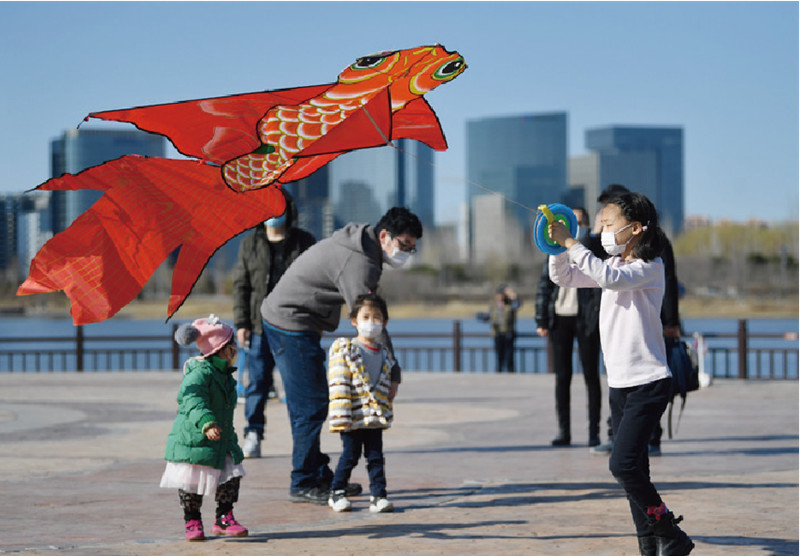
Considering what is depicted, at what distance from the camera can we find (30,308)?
139500 mm

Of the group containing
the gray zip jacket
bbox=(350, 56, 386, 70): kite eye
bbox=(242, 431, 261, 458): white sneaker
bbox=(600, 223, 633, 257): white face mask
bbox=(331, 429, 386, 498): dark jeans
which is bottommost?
bbox=(242, 431, 261, 458): white sneaker

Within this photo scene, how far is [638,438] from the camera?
581cm

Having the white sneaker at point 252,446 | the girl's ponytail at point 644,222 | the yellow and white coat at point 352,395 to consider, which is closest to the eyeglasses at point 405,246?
the yellow and white coat at point 352,395

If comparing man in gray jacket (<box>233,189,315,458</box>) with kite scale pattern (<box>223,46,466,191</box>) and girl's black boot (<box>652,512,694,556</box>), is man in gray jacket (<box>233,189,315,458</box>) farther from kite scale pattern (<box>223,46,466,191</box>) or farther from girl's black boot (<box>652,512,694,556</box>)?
girl's black boot (<box>652,512,694,556</box>)

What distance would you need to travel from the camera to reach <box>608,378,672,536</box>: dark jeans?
5.79 metres

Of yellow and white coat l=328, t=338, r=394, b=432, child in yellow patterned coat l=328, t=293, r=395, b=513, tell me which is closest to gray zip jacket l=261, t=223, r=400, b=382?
child in yellow patterned coat l=328, t=293, r=395, b=513

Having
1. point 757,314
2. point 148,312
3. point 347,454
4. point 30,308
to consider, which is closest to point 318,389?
point 347,454

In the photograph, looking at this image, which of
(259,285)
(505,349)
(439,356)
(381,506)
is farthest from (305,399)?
(439,356)

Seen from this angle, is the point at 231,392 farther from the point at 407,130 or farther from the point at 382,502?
the point at 407,130

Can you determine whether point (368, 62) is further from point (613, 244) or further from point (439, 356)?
point (439, 356)

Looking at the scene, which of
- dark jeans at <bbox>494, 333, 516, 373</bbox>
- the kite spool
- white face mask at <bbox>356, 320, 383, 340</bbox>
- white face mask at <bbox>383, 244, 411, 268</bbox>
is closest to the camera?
the kite spool

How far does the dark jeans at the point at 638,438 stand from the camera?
579 cm

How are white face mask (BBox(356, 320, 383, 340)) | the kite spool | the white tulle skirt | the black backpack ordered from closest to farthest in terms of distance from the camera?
the kite spool, the white tulle skirt, white face mask (BBox(356, 320, 383, 340)), the black backpack

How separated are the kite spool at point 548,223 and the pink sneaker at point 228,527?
2351mm
